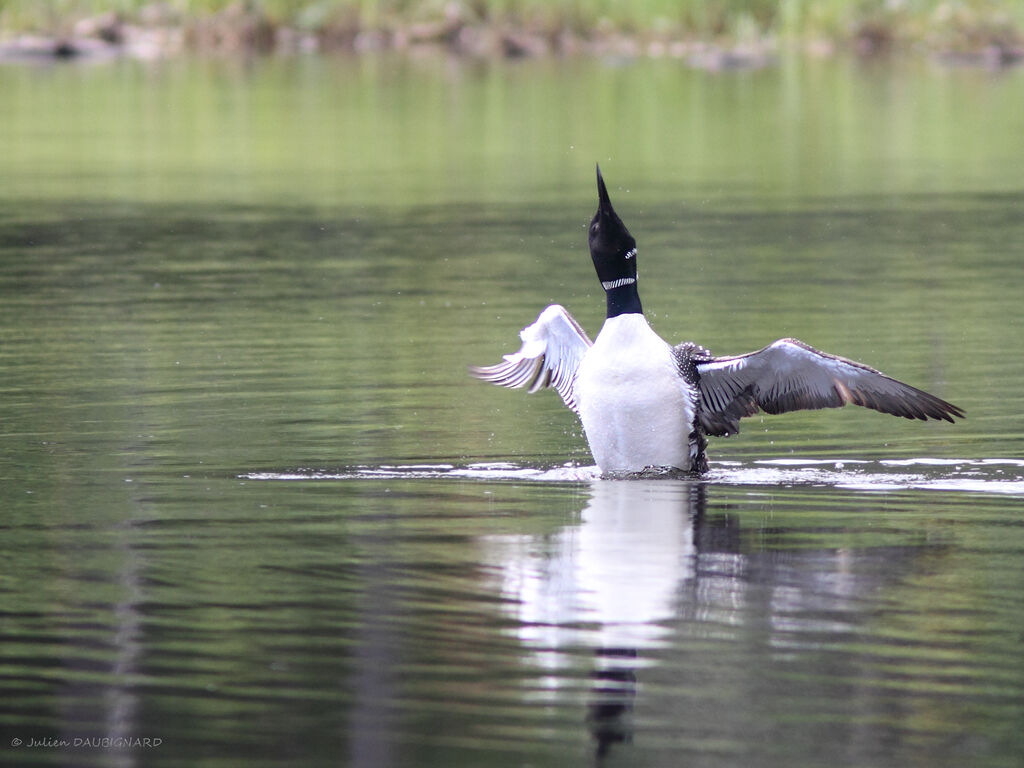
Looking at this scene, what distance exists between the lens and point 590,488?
1101 centimetres

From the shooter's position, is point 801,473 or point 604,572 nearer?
point 604,572

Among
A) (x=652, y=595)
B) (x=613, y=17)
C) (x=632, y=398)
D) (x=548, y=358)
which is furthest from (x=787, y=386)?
(x=613, y=17)

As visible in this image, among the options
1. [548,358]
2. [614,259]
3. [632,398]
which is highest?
[614,259]

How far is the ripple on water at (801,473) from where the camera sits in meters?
10.9

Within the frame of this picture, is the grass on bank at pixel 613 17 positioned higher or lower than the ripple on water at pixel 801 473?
higher

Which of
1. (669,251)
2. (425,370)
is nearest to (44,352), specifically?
(425,370)

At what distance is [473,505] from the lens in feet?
34.3

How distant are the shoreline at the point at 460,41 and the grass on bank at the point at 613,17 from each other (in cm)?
7

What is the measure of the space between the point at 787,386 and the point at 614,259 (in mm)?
1173

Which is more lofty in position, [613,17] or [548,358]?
[613,17]

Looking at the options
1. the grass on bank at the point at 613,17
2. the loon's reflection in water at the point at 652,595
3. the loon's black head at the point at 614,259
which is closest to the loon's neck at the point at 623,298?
the loon's black head at the point at 614,259

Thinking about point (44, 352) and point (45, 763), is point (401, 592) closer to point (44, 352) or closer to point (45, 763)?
point (45, 763)

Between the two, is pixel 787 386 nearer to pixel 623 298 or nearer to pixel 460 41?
pixel 623 298

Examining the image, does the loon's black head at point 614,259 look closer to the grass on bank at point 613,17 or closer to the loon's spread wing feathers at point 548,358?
the loon's spread wing feathers at point 548,358
